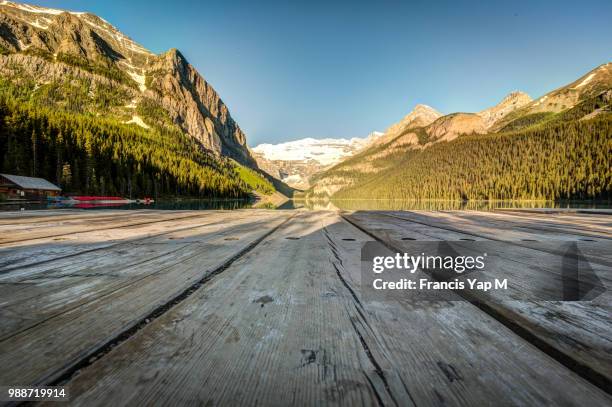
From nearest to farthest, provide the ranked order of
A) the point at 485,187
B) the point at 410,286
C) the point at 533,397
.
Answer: the point at 533,397, the point at 410,286, the point at 485,187

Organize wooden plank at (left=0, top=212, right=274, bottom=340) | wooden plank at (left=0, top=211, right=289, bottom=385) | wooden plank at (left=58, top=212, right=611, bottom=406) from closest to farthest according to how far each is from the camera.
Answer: wooden plank at (left=58, top=212, right=611, bottom=406) < wooden plank at (left=0, top=211, right=289, bottom=385) < wooden plank at (left=0, top=212, right=274, bottom=340)

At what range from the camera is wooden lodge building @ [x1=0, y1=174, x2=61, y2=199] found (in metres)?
44.5

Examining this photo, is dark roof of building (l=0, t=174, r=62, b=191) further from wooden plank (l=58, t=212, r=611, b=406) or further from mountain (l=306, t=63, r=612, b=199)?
mountain (l=306, t=63, r=612, b=199)

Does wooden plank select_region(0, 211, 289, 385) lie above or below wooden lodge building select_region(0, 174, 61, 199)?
below

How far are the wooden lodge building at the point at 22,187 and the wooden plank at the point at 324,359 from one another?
2281 inches

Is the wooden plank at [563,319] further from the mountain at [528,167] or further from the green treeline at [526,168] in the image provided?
the mountain at [528,167]

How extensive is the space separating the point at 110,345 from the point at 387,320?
4.02 ft

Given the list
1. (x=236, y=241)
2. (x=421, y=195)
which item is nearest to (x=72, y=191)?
(x=236, y=241)

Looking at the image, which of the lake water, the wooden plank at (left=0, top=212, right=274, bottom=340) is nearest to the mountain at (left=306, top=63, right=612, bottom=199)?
the lake water

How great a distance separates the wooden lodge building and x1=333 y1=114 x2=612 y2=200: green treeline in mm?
139893

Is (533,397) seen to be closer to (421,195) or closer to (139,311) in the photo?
(139,311)

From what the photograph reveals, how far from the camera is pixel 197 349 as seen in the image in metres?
1.17

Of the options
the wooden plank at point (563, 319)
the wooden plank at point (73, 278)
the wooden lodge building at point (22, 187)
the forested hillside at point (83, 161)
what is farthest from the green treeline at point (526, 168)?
the wooden lodge building at point (22, 187)

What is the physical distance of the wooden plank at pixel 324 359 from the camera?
912 millimetres
